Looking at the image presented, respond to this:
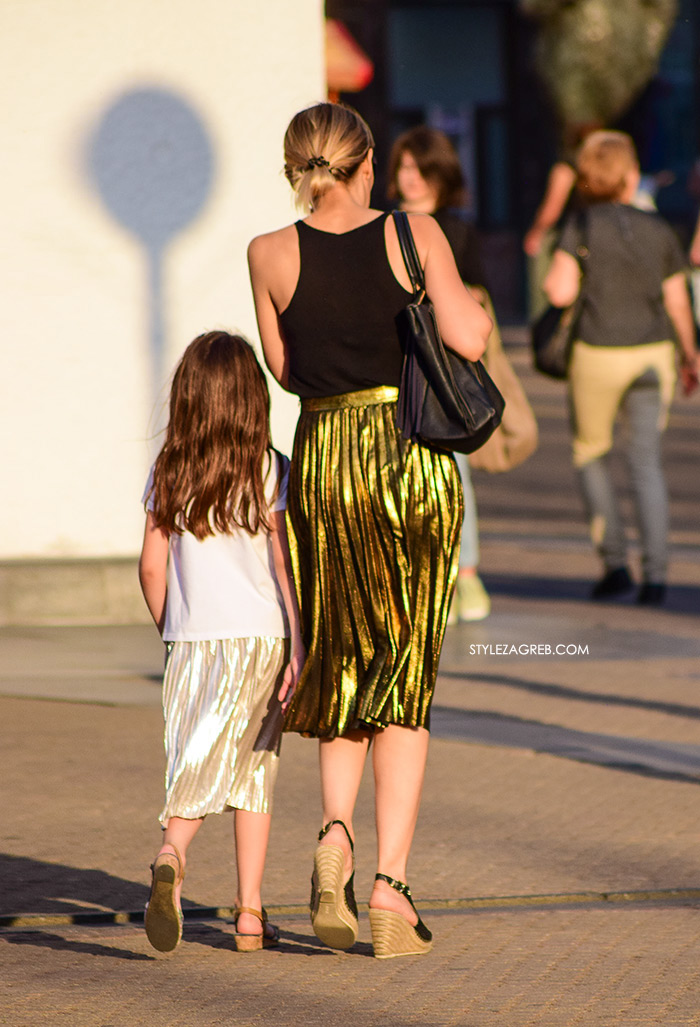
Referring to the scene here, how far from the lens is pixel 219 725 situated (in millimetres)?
4105

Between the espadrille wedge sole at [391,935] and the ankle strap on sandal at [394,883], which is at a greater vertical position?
the ankle strap on sandal at [394,883]

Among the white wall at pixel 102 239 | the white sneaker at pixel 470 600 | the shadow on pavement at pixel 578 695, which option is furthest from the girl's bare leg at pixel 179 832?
the white sneaker at pixel 470 600

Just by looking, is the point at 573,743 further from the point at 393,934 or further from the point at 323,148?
the point at 323,148

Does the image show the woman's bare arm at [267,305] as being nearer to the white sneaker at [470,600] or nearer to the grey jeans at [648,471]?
the white sneaker at [470,600]

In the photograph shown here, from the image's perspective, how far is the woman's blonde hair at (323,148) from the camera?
419 centimetres

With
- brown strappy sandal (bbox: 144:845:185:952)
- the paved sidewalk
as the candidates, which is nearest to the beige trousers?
the paved sidewalk

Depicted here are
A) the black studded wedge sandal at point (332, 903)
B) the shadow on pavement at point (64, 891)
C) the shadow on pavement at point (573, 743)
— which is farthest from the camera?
the shadow on pavement at point (573, 743)

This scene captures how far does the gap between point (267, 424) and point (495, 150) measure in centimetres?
3069

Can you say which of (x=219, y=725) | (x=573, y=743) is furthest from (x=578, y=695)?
(x=219, y=725)

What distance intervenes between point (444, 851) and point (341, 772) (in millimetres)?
856

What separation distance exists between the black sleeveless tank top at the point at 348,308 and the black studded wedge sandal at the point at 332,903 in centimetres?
99

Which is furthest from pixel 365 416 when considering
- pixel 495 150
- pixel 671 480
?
pixel 495 150

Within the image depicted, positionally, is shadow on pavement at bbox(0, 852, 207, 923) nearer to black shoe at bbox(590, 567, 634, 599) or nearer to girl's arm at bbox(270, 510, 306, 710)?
girl's arm at bbox(270, 510, 306, 710)

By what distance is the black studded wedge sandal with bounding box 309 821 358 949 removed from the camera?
3922mm
